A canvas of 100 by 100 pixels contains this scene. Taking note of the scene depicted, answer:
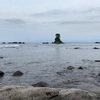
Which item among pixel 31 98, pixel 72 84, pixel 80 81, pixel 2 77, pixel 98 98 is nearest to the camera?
pixel 31 98

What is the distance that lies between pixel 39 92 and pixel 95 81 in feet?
44.0

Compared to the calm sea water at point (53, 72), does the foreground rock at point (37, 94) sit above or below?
above

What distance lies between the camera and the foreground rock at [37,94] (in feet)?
36.2

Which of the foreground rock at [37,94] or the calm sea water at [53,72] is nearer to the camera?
the foreground rock at [37,94]

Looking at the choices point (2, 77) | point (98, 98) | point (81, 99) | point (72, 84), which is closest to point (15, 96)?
point (81, 99)

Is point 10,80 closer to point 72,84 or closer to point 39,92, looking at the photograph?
point 72,84

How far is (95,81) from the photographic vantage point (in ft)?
77.6

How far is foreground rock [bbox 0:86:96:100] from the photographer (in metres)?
11.0

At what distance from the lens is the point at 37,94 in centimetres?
1106

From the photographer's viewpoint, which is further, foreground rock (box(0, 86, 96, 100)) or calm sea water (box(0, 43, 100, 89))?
calm sea water (box(0, 43, 100, 89))

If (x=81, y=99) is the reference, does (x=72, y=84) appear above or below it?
below

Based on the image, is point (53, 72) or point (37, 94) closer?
point (37, 94)

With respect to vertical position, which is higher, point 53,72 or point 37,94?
point 37,94

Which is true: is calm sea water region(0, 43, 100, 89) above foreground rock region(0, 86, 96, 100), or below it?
below
